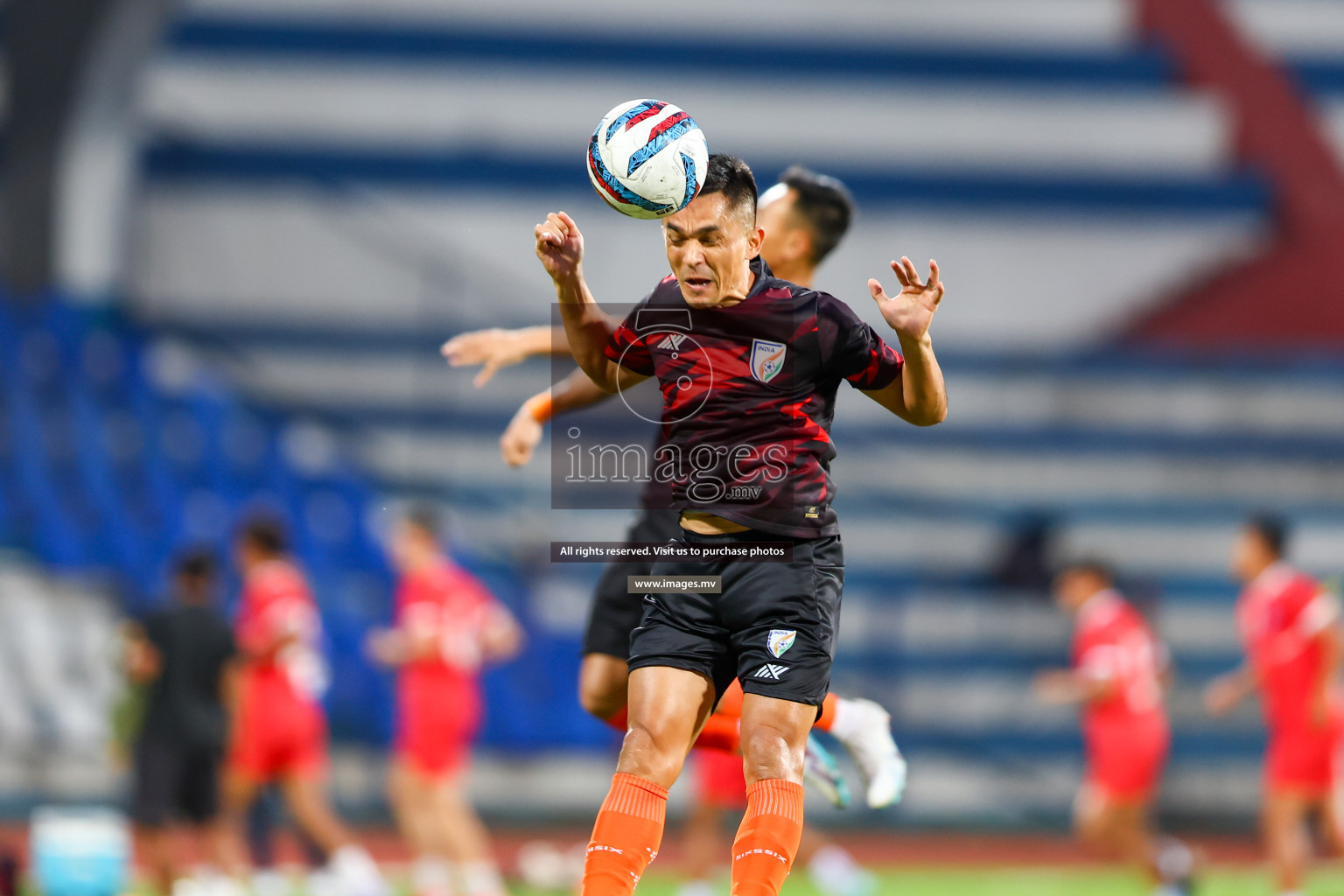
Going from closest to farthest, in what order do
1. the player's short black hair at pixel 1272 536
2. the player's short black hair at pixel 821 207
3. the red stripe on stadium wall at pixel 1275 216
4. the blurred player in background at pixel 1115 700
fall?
1. the player's short black hair at pixel 821 207
2. the player's short black hair at pixel 1272 536
3. the blurred player in background at pixel 1115 700
4. the red stripe on stadium wall at pixel 1275 216

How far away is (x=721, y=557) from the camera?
4.31 metres

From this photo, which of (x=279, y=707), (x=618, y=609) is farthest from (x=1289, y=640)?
(x=279, y=707)

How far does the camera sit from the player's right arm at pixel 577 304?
165 inches

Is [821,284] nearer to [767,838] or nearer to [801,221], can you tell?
[801,221]

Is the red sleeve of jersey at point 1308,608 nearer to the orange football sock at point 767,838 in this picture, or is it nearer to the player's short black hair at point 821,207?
the player's short black hair at point 821,207

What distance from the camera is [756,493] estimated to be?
4266 mm

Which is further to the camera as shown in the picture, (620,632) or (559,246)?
(620,632)

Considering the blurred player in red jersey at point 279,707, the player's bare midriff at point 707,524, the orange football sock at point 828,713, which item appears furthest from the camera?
the blurred player in red jersey at point 279,707

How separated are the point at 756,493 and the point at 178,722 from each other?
188 inches

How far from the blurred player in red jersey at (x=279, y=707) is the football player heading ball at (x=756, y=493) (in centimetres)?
518

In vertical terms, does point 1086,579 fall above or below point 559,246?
above

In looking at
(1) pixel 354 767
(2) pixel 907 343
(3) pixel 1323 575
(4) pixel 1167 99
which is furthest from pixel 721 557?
(4) pixel 1167 99

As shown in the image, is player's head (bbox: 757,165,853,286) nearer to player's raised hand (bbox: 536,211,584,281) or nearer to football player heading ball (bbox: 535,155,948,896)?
football player heading ball (bbox: 535,155,948,896)

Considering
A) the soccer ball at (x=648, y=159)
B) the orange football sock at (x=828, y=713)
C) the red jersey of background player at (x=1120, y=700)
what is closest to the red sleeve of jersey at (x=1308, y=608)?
the red jersey of background player at (x=1120, y=700)
